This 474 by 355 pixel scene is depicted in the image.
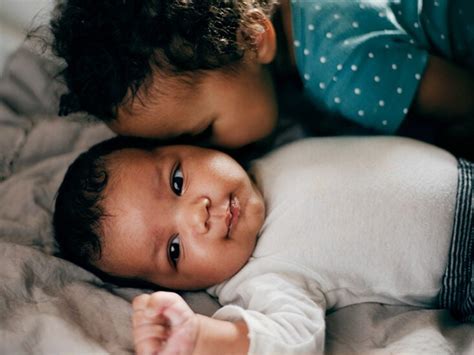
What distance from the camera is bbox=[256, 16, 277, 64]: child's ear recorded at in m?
1.00

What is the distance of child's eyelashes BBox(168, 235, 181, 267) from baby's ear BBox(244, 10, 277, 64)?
0.33 metres

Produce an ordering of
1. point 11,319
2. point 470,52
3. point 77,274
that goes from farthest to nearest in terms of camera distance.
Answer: point 470,52
point 77,274
point 11,319

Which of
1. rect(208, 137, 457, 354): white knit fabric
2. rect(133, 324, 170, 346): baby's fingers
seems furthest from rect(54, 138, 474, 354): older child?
rect(133, 324, 170, 346): baby's fingers

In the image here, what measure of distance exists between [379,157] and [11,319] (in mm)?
591

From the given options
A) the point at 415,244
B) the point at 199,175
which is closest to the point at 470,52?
the point at 415,244

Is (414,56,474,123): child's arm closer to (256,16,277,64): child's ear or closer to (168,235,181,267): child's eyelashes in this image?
(256,16,277,64): child's ear

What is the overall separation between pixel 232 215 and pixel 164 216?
0.10 metres

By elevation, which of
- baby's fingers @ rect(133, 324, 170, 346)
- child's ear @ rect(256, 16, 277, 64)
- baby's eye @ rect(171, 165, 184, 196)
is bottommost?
baby's fingers @ rect(133, 324, 170, 346)

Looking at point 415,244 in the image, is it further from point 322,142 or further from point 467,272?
point 322,142

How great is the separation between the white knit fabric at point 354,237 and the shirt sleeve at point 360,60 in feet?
0.30

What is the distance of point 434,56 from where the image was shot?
3.36 ft

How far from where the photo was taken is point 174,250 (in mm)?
920

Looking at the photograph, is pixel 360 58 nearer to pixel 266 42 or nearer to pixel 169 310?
pixel 266 42

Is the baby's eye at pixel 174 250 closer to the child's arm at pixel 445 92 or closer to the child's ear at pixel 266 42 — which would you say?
the child's ear at pixel 266 42
